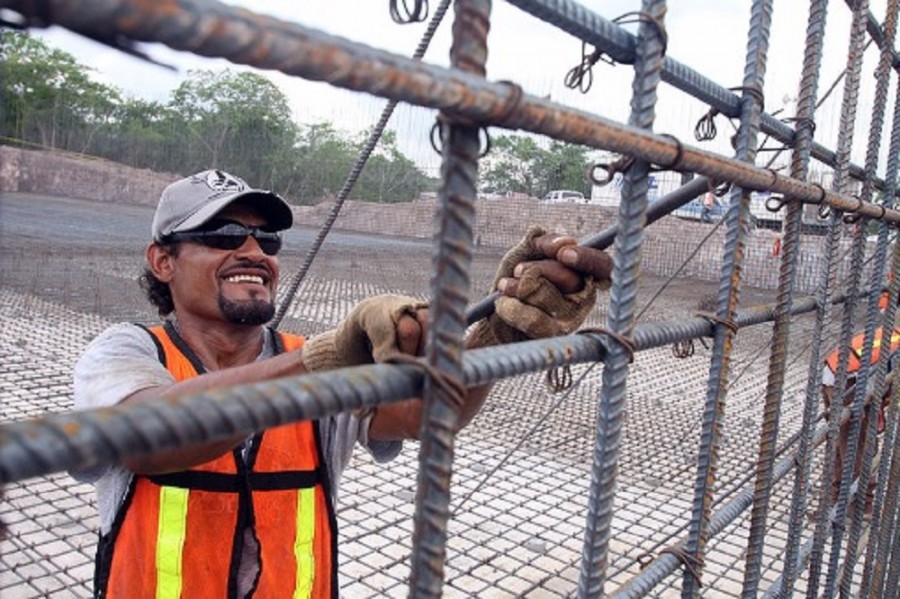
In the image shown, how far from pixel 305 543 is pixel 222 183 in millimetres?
902

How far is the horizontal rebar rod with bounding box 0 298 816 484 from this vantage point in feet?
1.54

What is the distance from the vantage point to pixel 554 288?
121cm

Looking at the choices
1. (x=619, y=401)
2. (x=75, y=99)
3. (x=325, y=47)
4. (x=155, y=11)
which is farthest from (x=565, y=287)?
(x=75, y=99)

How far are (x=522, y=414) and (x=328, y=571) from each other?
3.98 meters

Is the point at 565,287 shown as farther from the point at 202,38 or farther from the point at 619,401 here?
the point at 202,38

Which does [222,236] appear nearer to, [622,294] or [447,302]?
[622,294]

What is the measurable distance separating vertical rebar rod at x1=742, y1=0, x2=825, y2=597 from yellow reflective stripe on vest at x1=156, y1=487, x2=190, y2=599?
115cm

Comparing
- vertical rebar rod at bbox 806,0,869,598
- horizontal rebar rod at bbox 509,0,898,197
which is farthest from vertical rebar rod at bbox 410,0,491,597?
vertical rebar rod at bbox 806,0,869,598

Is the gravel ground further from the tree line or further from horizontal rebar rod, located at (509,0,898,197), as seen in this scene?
the tree line

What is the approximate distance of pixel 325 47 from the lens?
55 cm

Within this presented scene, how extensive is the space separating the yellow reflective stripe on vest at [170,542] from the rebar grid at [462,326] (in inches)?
33.1

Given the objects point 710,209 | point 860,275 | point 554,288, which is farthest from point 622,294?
point 710,209

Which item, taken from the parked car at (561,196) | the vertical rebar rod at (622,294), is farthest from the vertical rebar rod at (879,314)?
the parked car at (561,196)

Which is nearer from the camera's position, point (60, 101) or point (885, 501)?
point (885, 501)
